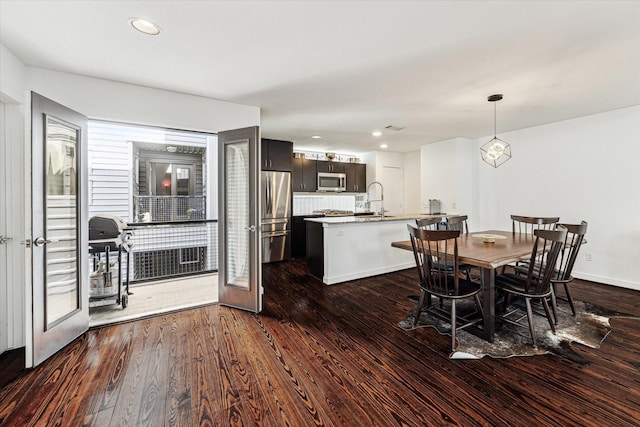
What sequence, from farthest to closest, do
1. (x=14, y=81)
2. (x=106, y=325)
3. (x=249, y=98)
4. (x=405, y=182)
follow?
(x=405, y=182) → (x=249, y=98) → (x=106, y=325) → (x=14, y=81)

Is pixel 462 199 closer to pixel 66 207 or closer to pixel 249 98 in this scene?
pixel 249 98

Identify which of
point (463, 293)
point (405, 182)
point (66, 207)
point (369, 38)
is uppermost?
point (369, 38)

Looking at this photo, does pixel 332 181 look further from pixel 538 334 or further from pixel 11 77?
pixel 11 77

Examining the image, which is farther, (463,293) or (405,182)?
(405,182)

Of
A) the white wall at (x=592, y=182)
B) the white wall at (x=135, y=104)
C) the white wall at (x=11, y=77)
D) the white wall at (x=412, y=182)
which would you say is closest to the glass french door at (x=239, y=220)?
the white wall at (x=135, y=104)

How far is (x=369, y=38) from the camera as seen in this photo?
204 centimetres

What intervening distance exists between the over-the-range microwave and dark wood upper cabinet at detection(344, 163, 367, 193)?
0.16m

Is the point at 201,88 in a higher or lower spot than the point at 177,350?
higher

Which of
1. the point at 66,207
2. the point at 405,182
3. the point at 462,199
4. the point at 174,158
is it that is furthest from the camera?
the point at 405,182

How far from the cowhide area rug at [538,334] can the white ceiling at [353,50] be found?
2.45 m

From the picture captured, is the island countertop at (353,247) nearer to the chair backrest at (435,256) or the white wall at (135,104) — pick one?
the chair backrest at (435,256)

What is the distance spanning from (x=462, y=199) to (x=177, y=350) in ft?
17.3

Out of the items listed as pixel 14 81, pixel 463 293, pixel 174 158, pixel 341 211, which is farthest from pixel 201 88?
pixel 341 211

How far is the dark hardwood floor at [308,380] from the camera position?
157 cm
